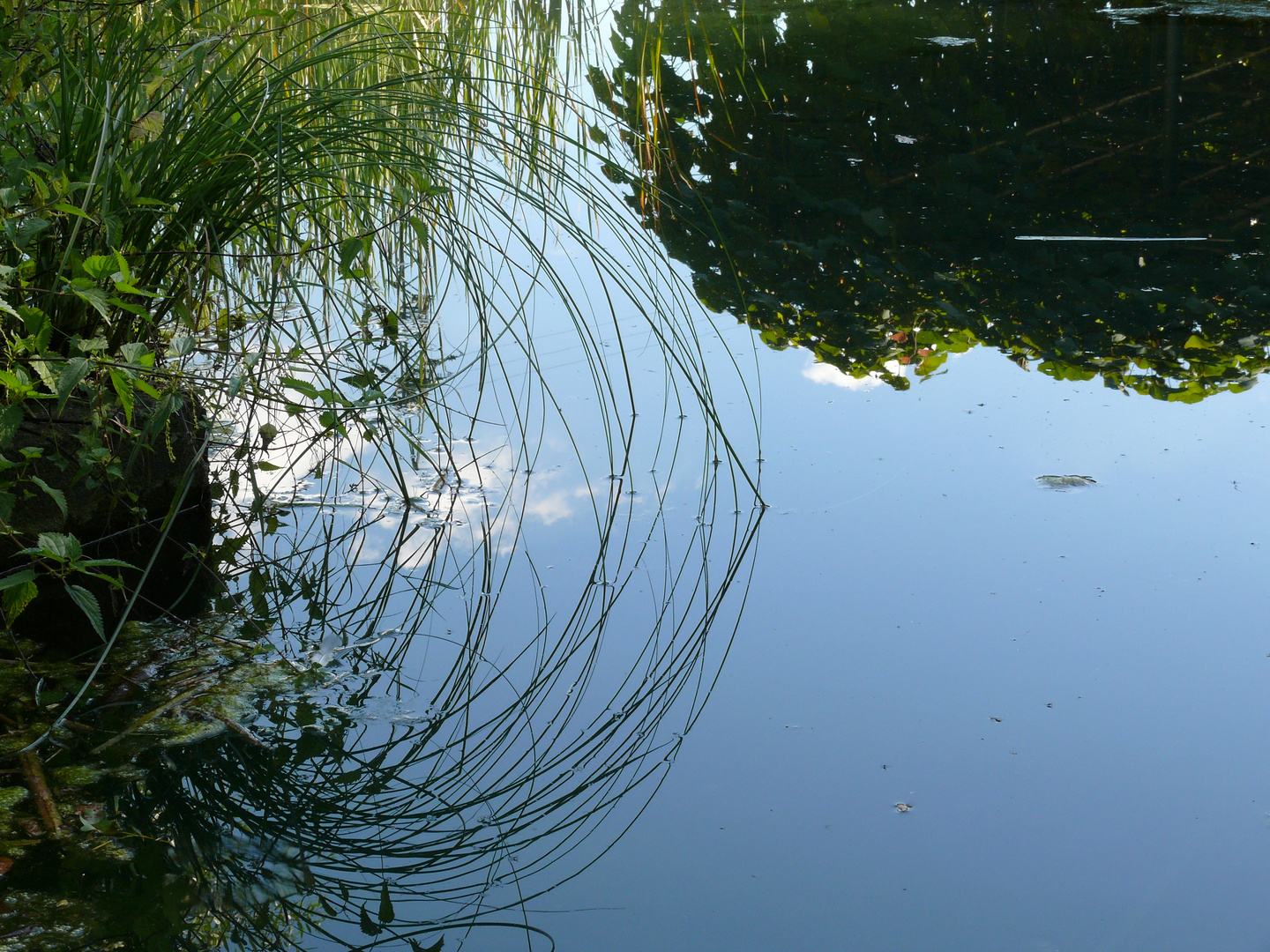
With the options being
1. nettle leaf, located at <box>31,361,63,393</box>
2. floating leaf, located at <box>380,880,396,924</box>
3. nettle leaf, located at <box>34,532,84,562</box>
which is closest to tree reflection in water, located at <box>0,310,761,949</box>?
floating leaf, located at <box>380,880,396,924</box>

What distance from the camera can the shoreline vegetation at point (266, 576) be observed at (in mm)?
1132

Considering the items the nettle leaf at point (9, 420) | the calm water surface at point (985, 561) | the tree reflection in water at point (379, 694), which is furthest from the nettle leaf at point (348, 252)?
the calm water surface at point (985, 561)

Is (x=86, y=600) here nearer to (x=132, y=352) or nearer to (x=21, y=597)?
(x=21, y=597)

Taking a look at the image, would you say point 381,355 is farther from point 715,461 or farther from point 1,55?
point 1,55

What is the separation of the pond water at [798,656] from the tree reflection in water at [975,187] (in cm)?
2

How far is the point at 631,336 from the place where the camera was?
2.60 meters

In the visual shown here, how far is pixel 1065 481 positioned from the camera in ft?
6.21

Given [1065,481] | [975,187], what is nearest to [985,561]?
[1065,481]

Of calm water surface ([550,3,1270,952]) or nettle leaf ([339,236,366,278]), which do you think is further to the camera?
nettle leaf ([339,236,366,278])

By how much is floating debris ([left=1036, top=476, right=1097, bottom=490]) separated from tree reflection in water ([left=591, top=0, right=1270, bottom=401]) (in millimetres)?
450

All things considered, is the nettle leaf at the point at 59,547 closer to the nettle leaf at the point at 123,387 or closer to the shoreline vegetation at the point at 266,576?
the shoreline vegetation at the point at 266,576

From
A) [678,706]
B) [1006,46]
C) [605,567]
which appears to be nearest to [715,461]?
[605,567]

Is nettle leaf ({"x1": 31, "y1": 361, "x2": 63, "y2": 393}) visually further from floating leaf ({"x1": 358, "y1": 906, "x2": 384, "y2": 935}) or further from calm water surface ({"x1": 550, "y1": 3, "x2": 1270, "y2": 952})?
calm water surface ({"x1": 550, "y1": 3, "x2": 1270, "y2": 952})

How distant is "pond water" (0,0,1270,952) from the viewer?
1.09 m
